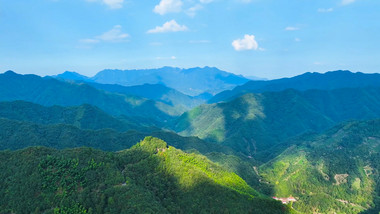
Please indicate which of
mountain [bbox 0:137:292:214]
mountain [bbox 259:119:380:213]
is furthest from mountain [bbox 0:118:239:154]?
mountain [bbox 0:137:292:214]

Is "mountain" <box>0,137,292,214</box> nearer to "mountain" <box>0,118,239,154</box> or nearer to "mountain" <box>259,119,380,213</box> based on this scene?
"mountain" <box>259,119,380,213</box>

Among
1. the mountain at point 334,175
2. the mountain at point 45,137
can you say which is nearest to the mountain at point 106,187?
the mountain at point 334,175

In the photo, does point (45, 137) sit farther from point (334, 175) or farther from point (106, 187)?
point (334, 175)

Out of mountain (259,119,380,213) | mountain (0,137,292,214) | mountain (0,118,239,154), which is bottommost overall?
mountain (259,119,380,213)

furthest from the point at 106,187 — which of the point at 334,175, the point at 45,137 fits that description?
the point at 334,175

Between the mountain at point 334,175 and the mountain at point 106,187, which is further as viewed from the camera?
the mountain at point 334,175

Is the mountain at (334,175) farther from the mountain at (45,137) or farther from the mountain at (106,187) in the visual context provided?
the mountain at (106,187)
